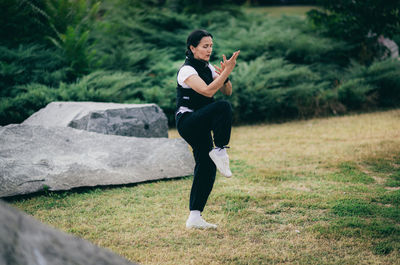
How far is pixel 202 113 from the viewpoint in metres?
3.27

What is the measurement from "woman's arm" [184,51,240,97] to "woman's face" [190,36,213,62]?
0.24m

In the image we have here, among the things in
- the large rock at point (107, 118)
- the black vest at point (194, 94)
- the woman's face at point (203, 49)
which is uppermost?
the woman's face at point (203, 49)

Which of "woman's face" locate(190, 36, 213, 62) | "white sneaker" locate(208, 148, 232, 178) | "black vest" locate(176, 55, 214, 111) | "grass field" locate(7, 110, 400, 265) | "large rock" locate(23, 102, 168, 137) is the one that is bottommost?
"grass field" locate(7, 110, 400, 265)

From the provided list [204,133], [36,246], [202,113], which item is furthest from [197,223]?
[36,246]

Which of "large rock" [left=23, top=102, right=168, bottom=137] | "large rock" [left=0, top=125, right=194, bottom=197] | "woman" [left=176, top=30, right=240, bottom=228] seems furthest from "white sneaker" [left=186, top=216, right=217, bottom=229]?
"large rock" [left=23, top=102, right=168, bottom=137]

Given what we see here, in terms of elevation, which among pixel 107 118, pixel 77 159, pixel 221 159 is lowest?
pixel 77 159

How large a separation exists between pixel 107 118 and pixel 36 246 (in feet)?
15.7

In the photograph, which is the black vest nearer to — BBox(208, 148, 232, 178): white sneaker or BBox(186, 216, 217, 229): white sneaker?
BBox(208, 148, 232, 178): white sneaker

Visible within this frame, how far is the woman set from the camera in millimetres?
3225

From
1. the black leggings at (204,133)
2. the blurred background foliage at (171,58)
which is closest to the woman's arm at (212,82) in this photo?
the black leggings at (204,133)

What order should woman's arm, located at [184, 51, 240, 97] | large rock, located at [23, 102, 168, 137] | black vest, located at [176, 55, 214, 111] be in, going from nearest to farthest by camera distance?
1. woman's arm, located at [184, 51, 240, 97]
2. black vest, located at [176, 55, 214, 111]
3. large rock, located at [23, 102, 168, 137]

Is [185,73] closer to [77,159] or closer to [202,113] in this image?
[202,113]

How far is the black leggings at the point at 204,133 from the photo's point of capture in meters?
3.23

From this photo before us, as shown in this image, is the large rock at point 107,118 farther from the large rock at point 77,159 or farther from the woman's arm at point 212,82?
the woman's arm at point 212,82
